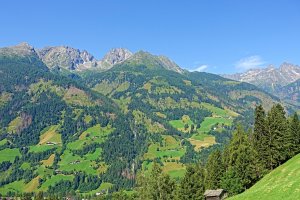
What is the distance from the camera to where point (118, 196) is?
7534 inches

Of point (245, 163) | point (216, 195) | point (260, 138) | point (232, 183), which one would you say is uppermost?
point (260, 138)

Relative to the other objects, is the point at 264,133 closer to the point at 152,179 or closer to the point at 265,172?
the point at 265,172

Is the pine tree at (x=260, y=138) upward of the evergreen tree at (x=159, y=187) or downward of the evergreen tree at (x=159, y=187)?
upward

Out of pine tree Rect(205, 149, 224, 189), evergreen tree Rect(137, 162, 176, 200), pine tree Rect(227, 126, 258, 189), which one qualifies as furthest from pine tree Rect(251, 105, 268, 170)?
evergreen tree Rect(137, 162, 176, 200)

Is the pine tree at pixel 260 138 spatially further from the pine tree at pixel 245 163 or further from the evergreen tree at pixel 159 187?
the evergreen tree at pixel 159 187

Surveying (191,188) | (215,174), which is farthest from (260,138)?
(191,188)

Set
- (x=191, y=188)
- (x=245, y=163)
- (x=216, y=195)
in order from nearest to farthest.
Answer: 1. (x=216, y=195)
2. (x=245, y=163)
3. (x=191, y=188)

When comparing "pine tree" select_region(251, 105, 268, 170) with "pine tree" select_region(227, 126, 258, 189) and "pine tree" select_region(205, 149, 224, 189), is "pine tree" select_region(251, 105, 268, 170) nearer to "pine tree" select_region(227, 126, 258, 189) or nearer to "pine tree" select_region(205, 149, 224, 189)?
"pine tree" select_region(227, 126, 258, 189)

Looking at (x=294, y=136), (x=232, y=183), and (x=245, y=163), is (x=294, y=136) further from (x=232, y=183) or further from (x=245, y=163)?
(x=232, y=183)

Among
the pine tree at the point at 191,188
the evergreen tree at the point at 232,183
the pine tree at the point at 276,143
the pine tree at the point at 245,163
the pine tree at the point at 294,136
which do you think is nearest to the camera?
the evergreen tree at the point at 232,183

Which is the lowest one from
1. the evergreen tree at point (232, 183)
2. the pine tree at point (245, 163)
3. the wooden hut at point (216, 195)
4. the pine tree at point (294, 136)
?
the wooden hut at point (216, 195)

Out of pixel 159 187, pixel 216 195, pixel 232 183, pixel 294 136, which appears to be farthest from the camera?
pixel 159 187

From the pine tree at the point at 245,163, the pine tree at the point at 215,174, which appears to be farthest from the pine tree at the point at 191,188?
the pine tree at the point at 245,163

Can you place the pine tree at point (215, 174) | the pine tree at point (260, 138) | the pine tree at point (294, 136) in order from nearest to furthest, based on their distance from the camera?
the pine tree at point (260, 138) → the pine tree at point (294, 136) → the pine tree at point (215, 174)
